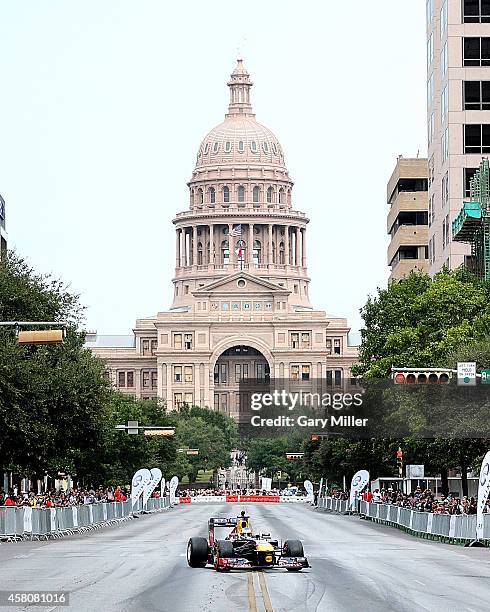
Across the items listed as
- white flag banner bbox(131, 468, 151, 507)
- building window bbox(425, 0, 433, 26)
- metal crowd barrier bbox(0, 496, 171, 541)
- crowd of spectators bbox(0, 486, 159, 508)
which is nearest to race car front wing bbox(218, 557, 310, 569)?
metal crowd barrier bbox(0, 496, 171, 541)

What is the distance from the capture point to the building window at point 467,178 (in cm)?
10506

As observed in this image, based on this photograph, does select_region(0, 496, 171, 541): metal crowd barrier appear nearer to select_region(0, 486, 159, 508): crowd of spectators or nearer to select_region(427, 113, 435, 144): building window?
select_region(0, 486, 159, 508): crowd of spectators

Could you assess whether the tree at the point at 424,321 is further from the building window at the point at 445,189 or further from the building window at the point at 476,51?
the building window at the point at 476,51

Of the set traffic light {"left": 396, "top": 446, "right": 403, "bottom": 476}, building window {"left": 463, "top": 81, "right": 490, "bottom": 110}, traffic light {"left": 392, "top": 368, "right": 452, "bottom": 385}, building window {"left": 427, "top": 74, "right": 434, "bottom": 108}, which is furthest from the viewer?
building window {"left": 427, "top": 74, "right": 434, "bottom": 108}

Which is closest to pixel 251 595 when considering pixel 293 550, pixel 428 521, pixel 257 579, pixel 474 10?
pixel 257 579

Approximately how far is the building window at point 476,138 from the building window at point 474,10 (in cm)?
661

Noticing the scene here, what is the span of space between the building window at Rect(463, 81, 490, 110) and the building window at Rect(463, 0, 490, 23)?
13.1 ft

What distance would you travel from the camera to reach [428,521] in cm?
6009

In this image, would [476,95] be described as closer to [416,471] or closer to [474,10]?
[474,10]

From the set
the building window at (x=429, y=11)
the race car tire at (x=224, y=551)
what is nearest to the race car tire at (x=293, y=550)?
the race car tire at (x=224, y=551)

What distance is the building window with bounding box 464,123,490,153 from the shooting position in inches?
4171

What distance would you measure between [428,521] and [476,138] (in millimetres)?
49875

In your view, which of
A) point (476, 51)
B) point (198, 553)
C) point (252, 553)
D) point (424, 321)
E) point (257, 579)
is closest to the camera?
point (257, 579)

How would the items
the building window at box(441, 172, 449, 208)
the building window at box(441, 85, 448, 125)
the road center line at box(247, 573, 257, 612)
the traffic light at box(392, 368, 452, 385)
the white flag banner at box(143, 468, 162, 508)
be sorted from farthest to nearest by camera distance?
the building window at box(441, 85, 448, 125) → the building window at box(441, 172, 449, 208) → the white flag banner at box(143, 468, 162, 508) → the traffic light at box(392, 368, 452, 385) → the road center line at box(247, 573, 257, 612)
